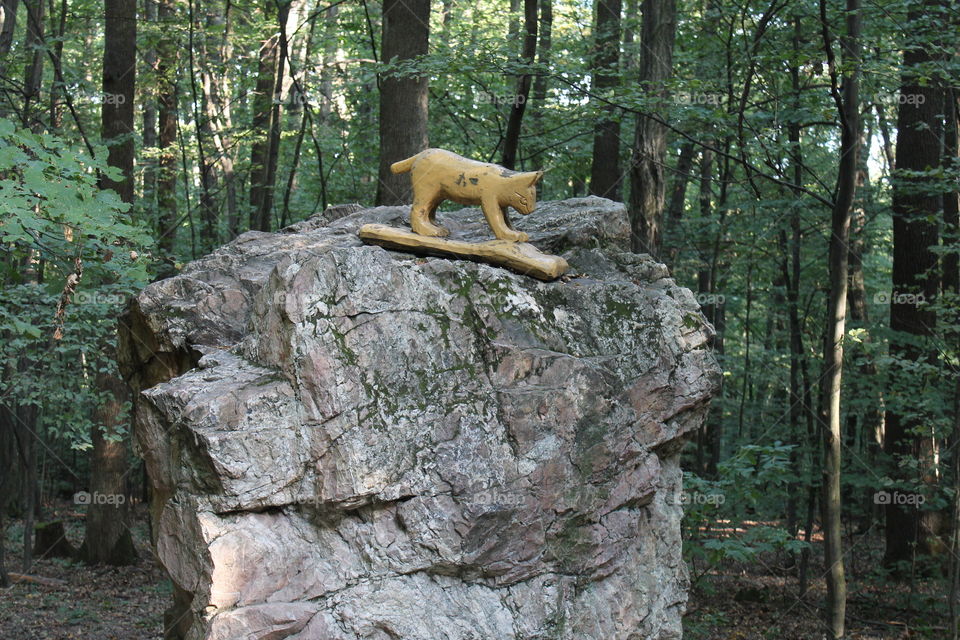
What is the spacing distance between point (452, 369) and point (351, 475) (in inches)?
26.5

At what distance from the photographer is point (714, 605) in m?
9.53

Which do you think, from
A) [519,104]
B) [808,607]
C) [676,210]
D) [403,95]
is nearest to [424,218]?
[403,95]

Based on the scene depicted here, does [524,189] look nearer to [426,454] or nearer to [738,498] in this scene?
[426,454]

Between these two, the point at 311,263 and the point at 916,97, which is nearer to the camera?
the point at 311,263

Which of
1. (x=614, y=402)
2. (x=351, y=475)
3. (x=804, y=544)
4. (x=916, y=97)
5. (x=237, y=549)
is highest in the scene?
(x=916, y=97)

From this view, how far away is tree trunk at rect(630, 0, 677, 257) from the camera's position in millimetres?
7309

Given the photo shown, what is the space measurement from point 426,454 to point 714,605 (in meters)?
6.88

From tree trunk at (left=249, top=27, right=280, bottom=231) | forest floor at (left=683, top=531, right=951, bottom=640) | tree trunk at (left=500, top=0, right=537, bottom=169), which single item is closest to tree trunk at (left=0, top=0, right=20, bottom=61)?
tree trunk at (left=249, top=27, right=280, bottom=231)

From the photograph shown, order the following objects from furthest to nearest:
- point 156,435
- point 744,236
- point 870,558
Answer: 1. point 744,236
2. point 870,558
3. point 156,435

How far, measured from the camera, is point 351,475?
370cm

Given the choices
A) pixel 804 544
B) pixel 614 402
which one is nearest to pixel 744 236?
pixel 804 544

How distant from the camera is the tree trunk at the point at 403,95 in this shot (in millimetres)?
7645

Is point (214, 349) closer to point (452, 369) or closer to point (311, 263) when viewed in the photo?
point (311, 263)

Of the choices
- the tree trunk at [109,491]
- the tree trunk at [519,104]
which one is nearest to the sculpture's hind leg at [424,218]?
the tree trunk at [519,104]
